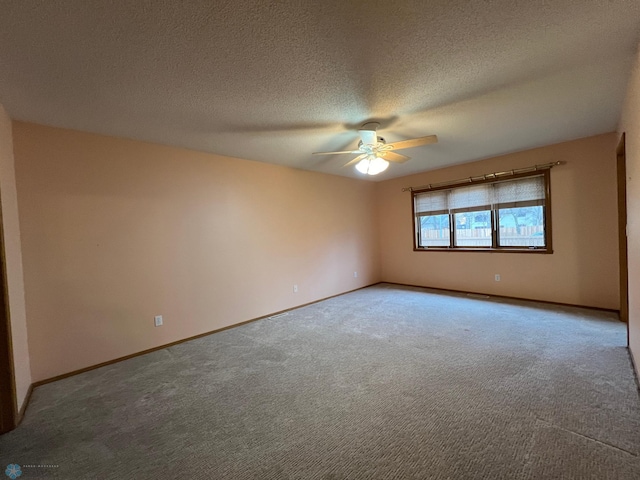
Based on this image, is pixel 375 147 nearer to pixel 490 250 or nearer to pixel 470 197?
pixel 470 197

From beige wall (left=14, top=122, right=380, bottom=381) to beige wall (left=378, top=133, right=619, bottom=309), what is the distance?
299 centimetres

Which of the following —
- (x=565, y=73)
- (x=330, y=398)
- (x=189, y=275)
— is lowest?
(x=330, y=398)

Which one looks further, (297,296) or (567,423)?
(297,296)

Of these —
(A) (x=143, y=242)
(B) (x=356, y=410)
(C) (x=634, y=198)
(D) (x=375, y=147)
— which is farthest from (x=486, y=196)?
(A) (x=143, y=242)

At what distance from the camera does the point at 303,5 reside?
134cm

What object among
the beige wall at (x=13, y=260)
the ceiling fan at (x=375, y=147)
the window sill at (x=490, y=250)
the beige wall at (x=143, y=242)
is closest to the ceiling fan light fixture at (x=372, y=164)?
the ceiling fan at (x=375, y=147)

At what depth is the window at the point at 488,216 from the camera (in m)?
4.14

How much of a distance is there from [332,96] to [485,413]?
2580 mm

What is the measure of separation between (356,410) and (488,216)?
13.8ft

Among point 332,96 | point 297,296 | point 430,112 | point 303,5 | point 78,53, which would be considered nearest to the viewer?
point 303,5

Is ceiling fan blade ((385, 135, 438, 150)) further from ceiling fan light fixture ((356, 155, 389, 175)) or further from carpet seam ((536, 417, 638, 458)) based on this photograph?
carpet seam ((536, 417, 638, 458))

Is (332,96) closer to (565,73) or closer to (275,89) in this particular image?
(275,89)

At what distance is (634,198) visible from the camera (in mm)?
2041

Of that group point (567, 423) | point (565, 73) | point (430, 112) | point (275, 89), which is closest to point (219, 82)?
point (275, 89)
